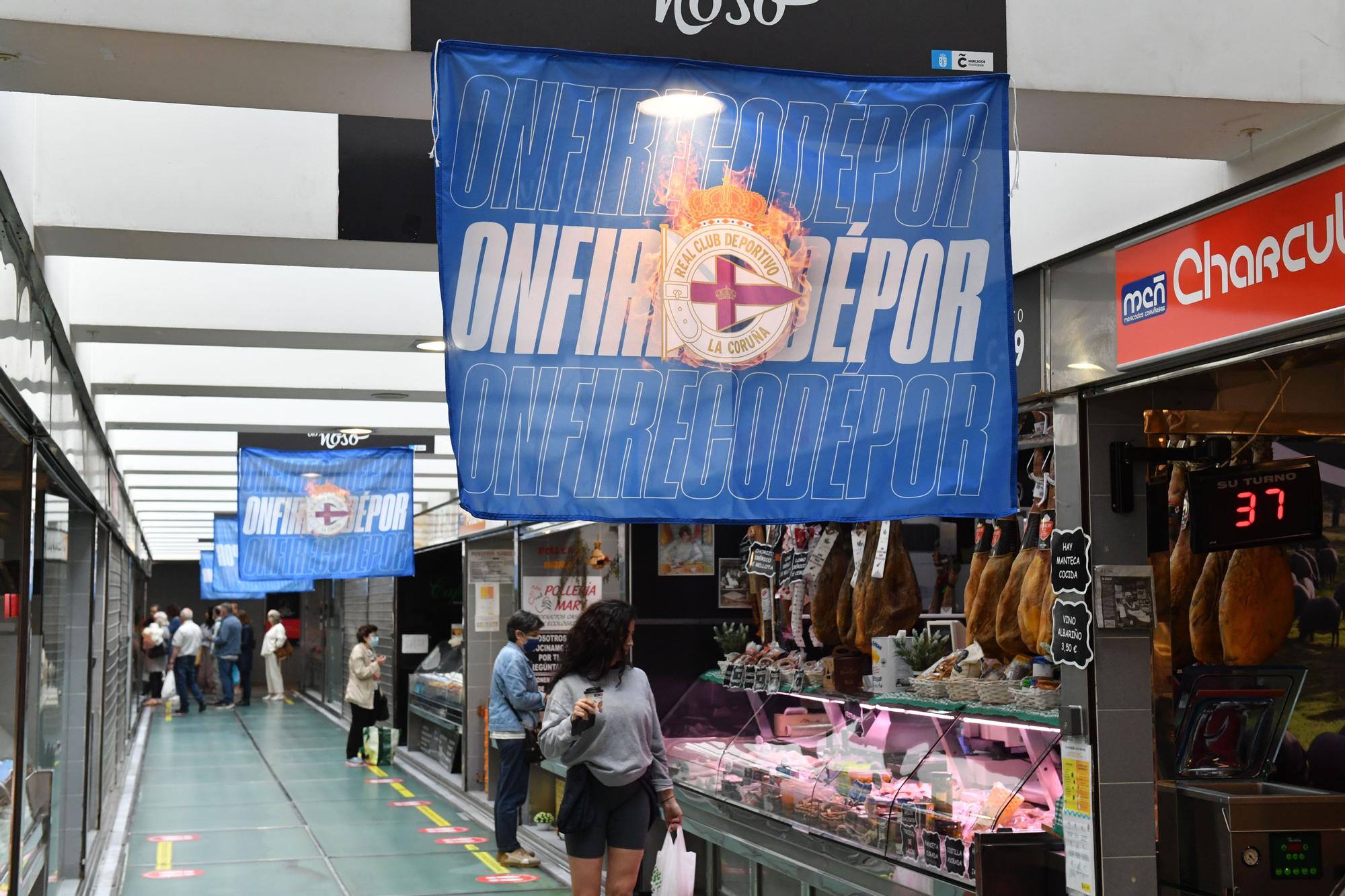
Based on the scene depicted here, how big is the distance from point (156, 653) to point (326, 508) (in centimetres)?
1485

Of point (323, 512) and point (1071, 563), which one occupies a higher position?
point (323, 512)

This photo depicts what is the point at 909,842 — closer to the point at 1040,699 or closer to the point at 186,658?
the point at 1040,699

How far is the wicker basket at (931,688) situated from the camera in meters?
5.18

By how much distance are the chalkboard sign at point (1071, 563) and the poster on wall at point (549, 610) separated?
559 centimetres

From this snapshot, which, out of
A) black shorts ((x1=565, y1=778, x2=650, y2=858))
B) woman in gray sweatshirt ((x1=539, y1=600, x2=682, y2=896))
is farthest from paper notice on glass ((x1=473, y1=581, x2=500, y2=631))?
black shorts ((x1=565, y1=778, x2=650, y2=858))

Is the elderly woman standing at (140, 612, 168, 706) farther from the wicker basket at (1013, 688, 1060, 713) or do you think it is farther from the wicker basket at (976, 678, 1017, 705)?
the wicker basket at (1013, 688, 1060, 713)

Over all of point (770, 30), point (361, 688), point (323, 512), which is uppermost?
point (770, 30)

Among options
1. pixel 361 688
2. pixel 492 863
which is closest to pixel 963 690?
pixel 492 863

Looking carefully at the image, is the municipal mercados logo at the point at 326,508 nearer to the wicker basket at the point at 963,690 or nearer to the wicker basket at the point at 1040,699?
the wicker basket at the point at 963,690

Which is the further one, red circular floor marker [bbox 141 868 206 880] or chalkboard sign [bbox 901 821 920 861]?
red circular floor marker [bbox 141 868 206 880]

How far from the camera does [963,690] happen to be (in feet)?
16.5

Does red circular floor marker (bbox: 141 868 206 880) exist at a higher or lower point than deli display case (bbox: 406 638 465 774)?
lower

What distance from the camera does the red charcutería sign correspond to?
10.1ft

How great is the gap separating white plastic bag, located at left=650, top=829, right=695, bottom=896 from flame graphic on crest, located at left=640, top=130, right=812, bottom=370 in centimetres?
325
